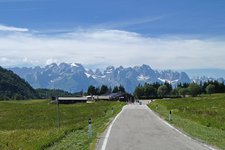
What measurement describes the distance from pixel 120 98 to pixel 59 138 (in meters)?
158

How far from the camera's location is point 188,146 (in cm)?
1889

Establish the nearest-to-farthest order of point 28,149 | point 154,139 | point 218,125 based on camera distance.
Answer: point 28,149 < point 154,139 < point 218,125

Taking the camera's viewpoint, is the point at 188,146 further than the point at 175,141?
No

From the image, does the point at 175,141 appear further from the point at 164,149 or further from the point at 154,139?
the point at 164,149

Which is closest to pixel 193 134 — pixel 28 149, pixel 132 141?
pixel 132 141

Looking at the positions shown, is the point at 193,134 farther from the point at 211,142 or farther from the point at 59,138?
the point at 59,138

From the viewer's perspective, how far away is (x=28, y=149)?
19219 mm

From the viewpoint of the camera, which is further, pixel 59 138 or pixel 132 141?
pixel 59 138

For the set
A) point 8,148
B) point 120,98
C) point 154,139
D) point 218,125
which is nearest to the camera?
point 8,148

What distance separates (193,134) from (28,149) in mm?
10183

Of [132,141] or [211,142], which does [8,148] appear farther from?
[211,142]

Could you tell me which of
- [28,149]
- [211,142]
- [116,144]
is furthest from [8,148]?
[211,142]

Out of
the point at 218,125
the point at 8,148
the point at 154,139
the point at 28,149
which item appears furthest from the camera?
the point at 218,125

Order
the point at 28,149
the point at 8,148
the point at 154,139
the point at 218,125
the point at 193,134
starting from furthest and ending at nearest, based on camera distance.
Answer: the point at 218,125 → the point at 193,134 → the point at 154,139 → the point at 8,148 → the point at 28,149
